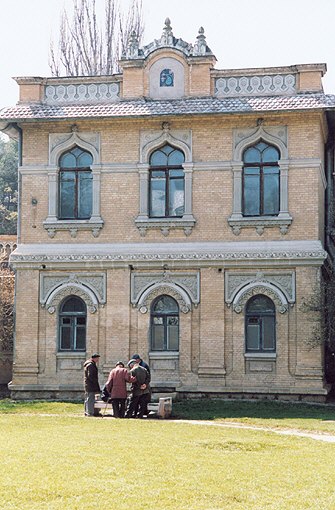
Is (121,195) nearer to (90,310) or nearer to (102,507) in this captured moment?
(90,310)

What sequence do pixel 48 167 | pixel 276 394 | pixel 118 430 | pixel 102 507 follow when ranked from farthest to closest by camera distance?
pixel 48 167
pixel 276 394
pixel 118 430
pixel 102 507

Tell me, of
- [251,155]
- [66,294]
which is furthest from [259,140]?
[66,294]

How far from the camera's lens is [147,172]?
89.6 feet

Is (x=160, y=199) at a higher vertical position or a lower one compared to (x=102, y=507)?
higher

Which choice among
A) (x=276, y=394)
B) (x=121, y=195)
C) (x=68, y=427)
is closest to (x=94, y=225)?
(x=121, y=195)

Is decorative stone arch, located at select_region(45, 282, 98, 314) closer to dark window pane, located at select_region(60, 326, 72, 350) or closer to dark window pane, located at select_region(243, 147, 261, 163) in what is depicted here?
dark window pane, located at select_region(60, 326, 72, 350)

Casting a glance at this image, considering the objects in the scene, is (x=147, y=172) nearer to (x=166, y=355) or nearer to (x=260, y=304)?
(x=260, y=304)

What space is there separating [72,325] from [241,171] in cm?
671

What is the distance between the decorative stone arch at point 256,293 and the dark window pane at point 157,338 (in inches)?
89.8

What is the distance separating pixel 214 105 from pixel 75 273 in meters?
6.36

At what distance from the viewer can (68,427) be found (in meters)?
18.9

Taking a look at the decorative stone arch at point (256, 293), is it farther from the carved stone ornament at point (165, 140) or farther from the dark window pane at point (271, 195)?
the carved stone ornament at point (165, 140)

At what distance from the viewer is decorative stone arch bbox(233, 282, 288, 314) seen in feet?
86.3

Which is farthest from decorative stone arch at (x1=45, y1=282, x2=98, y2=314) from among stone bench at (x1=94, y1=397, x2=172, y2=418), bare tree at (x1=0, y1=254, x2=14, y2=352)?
stone bench at (x1=94, y1=397, x2=172, y2=418)
